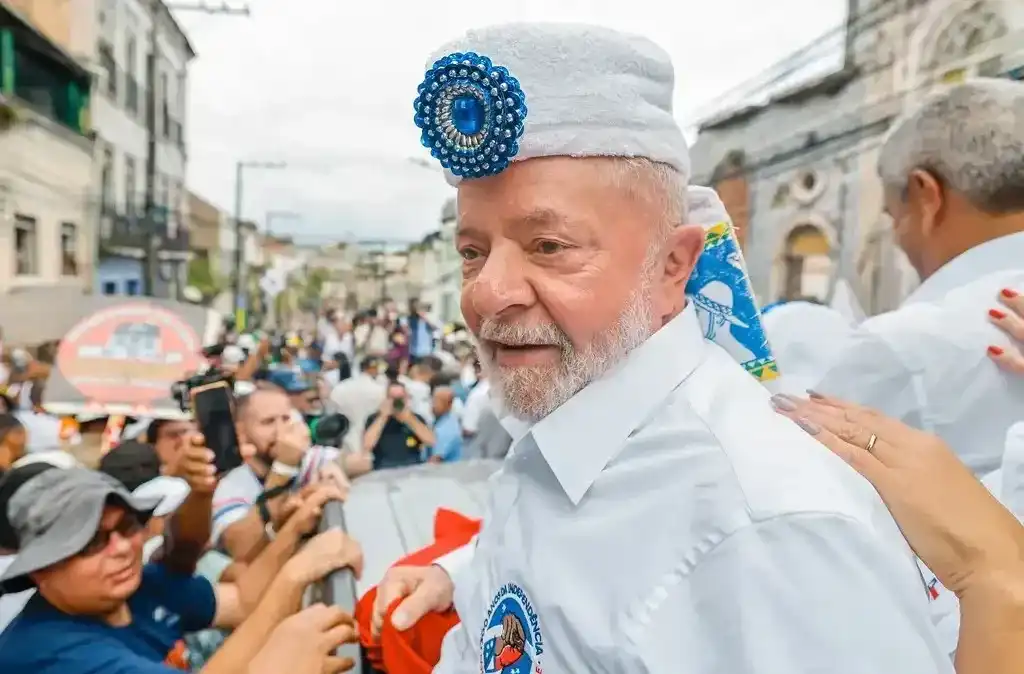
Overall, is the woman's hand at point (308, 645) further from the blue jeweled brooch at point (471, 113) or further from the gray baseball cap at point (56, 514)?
the blue jeweled brooch at point (471, 113)

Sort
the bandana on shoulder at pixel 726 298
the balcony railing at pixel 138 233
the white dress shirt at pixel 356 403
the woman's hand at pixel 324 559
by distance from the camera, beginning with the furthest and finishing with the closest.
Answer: the white dress shirt at pixel 356 403, the balcony railing at pixel 138 233, the woman's hand at pixel 324 559, the bandana on shoulder at pixel 726 298

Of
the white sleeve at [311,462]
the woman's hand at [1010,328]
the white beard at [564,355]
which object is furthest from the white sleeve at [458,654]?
the white sleeve at [311,462]

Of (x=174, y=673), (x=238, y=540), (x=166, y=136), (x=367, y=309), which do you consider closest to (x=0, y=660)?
(x=174, y=673)

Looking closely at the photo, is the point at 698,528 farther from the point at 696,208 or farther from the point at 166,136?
the point at 166,136

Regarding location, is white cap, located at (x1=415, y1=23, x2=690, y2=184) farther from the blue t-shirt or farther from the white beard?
the blue t-shirt

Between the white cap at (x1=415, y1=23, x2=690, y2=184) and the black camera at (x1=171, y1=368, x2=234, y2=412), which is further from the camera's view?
the black camera at (x1=171, y1=368, x2=234, y2=412)

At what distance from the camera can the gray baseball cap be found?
1.28 meters

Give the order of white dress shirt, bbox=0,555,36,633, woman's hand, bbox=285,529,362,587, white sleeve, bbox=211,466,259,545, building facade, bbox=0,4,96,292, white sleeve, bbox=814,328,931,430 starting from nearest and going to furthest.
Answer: white sleeve, bbox=814,328,931,430
woman's hand, bbox=285,529,362,587
white dress shirt, bbox=0,555,36,633
white sleeve, bbox=211,466,259,545
building facade, bbox=0,4,96,292

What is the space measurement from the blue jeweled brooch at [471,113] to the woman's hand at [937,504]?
46 cm

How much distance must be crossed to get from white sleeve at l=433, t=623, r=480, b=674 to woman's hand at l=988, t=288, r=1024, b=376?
987 mm

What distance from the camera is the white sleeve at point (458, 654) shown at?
37.4 inches

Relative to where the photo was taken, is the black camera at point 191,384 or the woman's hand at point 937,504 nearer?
the woman's hand at point 937,504

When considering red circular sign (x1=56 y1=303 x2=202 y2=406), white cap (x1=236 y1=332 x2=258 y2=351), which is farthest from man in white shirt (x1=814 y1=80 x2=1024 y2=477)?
white cap (x1=236 y1=332 x2=258 y2=351)

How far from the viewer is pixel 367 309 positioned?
418 cm
